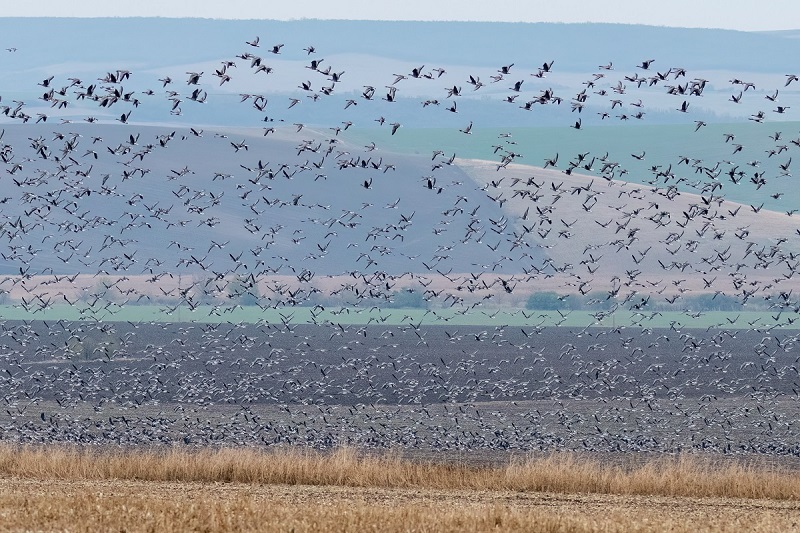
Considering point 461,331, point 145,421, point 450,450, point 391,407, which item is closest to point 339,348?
point 461,331

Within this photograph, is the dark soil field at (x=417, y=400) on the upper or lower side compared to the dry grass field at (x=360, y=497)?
lower

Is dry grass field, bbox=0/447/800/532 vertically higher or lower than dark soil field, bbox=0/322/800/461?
higher

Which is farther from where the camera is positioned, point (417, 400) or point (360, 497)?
point (417, 400)

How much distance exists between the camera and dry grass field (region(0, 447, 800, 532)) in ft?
67.6

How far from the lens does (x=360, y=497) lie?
31.1m

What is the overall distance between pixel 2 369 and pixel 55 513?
91.2m

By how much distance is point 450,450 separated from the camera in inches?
2302

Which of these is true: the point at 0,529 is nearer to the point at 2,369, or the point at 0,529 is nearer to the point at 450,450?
the point at 450,450

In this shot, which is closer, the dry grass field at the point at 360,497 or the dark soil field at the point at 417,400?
the dry grass field at the point at 360,497

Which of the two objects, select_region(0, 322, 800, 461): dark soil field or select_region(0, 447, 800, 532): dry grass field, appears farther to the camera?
select_region(0, 322, 800, 461): dark soil field

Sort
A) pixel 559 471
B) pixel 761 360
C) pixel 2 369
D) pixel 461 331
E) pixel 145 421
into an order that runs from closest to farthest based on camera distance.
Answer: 1. pixel 559 471
2. pixel 145 421
3. pixel 2 369
4. pixel 761 360
5. pixel 461 331

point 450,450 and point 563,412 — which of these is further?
point 563,412

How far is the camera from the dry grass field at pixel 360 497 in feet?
67.6

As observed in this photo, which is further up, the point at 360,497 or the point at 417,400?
the point at 360,497
